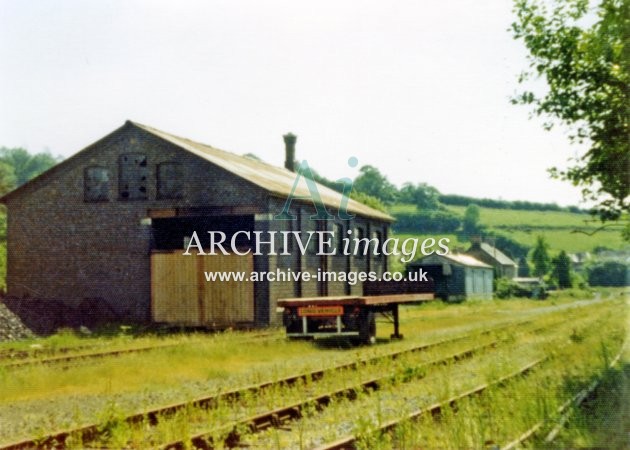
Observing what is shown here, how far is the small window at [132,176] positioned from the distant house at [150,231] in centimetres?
4

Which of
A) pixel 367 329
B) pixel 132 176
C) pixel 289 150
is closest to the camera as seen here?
pixel 367 329

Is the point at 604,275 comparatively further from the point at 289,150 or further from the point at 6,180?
the point at 6,180

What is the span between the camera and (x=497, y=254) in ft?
253

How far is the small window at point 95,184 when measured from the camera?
25.7 meters

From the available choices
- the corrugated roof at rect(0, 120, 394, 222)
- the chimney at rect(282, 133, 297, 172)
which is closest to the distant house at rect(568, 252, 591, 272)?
the chimney at rect(282, 133, 297, 172)

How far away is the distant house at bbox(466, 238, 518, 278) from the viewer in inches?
2889

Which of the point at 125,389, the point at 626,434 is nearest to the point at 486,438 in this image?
the point at 626,434

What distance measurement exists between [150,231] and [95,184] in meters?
3.04

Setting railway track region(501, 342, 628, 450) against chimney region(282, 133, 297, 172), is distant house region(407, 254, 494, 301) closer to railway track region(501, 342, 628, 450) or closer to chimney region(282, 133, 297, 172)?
chimney region(282, 133, 297, 172)

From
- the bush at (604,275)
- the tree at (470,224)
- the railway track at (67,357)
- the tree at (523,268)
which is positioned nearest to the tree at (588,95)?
the railway track at (67,357)

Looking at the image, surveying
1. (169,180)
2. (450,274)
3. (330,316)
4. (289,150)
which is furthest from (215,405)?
(450,274)

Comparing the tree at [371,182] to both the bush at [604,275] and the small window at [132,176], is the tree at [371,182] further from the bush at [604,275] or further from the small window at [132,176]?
the small window at [132,176]

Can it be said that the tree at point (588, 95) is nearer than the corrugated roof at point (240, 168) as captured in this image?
Yes

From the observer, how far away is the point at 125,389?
35.8ft
